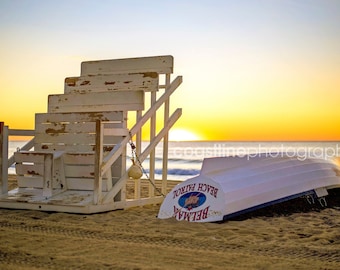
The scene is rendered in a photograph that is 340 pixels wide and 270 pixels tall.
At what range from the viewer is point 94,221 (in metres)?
5.82

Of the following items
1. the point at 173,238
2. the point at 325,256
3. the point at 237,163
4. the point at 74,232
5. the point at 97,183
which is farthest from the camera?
the point at 237,163

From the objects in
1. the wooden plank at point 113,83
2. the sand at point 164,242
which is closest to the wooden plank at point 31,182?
the sand at point 164,242

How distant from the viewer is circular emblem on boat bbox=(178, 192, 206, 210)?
5945mm

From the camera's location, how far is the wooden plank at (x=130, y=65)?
793 cm

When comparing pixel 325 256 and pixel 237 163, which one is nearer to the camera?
pixel 325 256

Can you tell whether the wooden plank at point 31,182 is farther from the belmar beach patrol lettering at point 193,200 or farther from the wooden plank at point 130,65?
the belmar beach patrol lettering at point 193,200

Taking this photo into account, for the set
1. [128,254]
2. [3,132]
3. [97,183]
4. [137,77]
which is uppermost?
[137,77]

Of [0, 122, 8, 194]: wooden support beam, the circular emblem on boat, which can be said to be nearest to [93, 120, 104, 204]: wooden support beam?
the circular emblem on boat

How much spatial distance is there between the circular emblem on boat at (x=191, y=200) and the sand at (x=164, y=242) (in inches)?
11.8

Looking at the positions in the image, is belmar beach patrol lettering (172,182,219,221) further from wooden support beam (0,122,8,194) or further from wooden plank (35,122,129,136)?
wooden support beam (0,122,8,194)

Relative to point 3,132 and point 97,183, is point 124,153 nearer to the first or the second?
point 97,183

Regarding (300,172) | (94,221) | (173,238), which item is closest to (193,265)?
(173,238)

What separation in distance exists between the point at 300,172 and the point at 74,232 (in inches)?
132

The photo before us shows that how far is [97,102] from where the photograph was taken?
7.72 m
